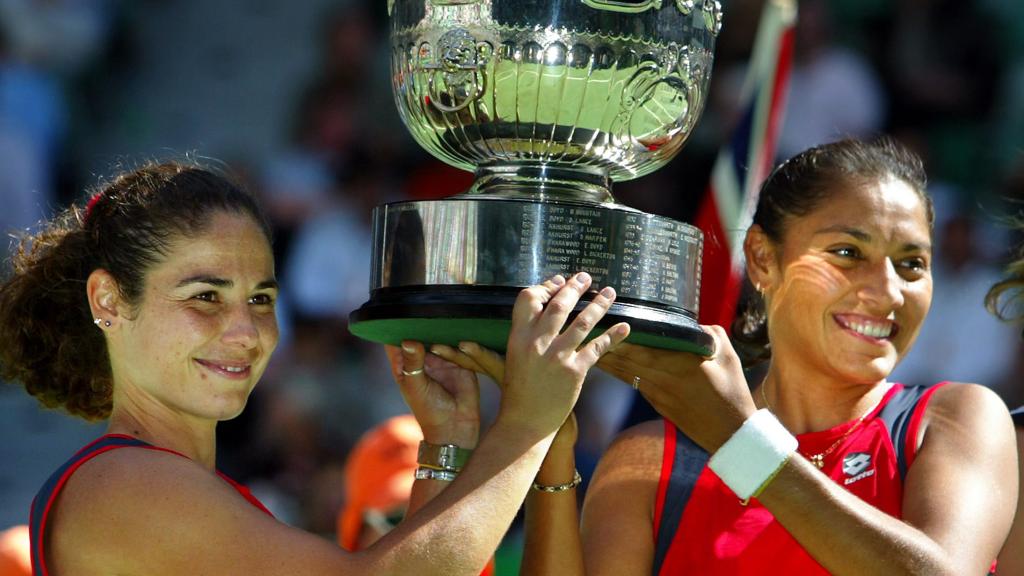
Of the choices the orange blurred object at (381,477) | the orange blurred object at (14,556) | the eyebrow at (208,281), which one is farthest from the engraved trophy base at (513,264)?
the orange blurred object at (381,477)

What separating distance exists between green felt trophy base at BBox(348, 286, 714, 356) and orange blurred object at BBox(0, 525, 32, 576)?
1130 millimetres

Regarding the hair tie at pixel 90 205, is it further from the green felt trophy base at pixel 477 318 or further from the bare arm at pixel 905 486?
the bare arm at pixel 905 486

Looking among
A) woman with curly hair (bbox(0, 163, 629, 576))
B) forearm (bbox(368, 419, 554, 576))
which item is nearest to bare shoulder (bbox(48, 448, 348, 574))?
woman with curly hair (bbox(0, 163, 629, 576))

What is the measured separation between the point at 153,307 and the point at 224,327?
0.11m

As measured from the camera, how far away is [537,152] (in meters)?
2.49

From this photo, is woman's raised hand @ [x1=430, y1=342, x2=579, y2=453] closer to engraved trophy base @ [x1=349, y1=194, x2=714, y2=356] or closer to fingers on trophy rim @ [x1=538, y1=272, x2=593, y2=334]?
engraved trophy base @ [x1=349, y1=194, x2=714, y2=356]

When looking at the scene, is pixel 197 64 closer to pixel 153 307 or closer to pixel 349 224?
pixel 349 224

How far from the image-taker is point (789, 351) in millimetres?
2762


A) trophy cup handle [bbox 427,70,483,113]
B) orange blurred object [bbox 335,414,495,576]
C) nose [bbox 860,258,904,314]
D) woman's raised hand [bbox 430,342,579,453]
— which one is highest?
trophy cup handle [bbox 427,70,483,113]

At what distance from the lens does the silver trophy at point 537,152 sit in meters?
2.33

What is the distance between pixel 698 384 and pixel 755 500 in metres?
0.28

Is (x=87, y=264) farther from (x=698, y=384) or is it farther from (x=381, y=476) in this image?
(x=381, y=476)

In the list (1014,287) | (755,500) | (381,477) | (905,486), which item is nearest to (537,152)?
(755,500)

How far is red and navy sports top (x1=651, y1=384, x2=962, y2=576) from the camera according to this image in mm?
2541
